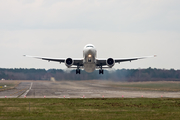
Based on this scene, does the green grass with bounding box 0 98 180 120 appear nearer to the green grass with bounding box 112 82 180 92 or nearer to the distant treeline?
the green grass with bounding box 112 82 180 92

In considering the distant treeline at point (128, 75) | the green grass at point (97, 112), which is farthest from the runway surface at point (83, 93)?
the green grass at point (97, 112)

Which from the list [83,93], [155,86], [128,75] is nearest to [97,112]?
[83,93]

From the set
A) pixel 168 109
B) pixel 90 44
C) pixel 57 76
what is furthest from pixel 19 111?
pixel 57 76

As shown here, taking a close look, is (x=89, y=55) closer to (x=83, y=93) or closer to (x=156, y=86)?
(x=83, y=93)

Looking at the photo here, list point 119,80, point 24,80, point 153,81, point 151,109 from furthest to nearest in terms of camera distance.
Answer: point 24,80, point 153,81, point 119,80, point 151,109

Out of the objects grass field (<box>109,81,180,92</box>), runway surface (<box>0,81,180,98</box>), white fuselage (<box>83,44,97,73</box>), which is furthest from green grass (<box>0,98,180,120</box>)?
grass field (<box>109,81,180,92</box>)

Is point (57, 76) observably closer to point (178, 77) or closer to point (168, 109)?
point (178, 77)

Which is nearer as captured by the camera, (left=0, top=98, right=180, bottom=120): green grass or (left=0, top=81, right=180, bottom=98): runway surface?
(left=0, top=98, right=180, bottom=120): green grass

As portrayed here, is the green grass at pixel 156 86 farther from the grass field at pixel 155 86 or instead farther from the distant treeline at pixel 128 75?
the distant treeline at pixel 128 75

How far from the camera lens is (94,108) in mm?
30453

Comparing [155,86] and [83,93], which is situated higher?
[155,86]

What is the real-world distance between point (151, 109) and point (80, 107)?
325 inches

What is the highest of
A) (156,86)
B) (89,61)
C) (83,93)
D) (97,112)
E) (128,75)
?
(89,61)

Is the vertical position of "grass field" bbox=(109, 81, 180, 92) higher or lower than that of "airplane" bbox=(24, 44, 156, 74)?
lower
